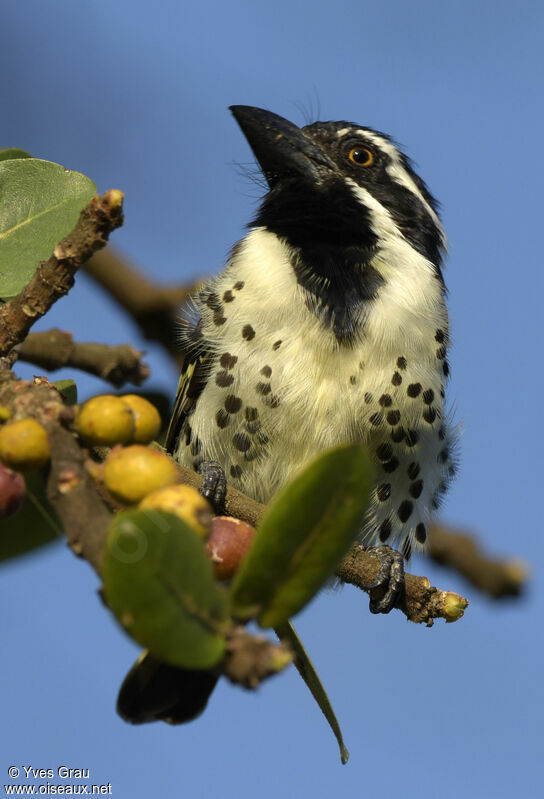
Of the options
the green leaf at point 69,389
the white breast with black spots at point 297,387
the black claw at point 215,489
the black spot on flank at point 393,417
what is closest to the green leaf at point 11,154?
the green leaf at point 69,389

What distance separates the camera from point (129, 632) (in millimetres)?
1105

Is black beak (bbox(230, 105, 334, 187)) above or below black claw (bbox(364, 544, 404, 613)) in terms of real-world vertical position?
above

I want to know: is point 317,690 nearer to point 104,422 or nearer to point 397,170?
point 104,422

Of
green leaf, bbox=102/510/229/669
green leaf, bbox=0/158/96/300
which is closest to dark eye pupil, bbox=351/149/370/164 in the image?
green leaf, bbox=0/158/96/300

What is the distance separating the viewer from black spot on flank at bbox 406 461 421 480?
13.1 feet

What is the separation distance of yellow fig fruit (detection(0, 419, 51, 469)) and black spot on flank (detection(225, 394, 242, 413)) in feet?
7.92

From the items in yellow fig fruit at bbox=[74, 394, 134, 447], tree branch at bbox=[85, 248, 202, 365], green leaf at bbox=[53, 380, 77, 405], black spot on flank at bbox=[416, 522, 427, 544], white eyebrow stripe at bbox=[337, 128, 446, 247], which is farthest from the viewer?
white eyebrow stripe at bbox=[337, 128, 446, 247]

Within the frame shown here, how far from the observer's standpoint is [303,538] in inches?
46.7

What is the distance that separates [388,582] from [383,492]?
37.7 inches

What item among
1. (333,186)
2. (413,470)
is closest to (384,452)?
(413,470)

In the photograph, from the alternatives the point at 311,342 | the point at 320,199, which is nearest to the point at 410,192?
the point at 320,199

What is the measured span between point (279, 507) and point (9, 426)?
1.53 feet

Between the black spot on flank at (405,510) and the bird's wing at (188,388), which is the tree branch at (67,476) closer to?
the bird's wing at (188,388)

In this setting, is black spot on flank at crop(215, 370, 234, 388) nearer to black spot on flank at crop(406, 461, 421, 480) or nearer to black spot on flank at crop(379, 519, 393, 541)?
black spot on flank at crop(406, 461, 421, 480)
